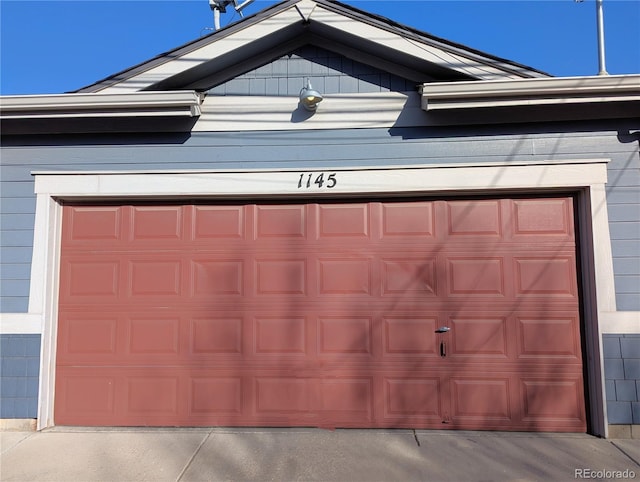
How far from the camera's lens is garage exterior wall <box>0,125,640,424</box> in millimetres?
4645

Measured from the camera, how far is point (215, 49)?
4.93 m

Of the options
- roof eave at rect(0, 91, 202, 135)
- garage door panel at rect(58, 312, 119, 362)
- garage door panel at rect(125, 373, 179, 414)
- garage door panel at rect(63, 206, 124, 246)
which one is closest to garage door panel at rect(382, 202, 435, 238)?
roof eave at rect(0, 91, 202, 135)

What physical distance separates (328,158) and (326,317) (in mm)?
1754

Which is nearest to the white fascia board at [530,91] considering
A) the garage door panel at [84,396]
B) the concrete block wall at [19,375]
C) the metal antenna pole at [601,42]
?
the metal antenna pole at [601,42]

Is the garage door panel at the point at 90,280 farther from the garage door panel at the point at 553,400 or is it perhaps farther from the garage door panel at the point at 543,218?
the garage door panel at the point at 553,400

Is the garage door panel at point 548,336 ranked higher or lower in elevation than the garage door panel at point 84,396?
higher

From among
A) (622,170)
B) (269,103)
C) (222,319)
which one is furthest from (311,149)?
(622,170)

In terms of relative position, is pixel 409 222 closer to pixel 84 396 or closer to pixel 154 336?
pixel 154 336

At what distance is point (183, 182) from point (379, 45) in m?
2.62

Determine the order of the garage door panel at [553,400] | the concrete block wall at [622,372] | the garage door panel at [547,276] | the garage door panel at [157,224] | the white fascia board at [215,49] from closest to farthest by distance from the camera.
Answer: the concrete block wall at [622,372] → the garage door panel at [553,400] → the garage door panel at [547,276] → the white fascia board at [215,49] → the garage door panel at [157,224]

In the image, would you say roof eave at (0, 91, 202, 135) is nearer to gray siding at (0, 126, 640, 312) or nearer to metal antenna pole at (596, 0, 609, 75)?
gray siding at (0, 126, 640, 312)

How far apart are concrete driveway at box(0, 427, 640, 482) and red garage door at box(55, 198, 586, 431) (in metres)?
0.24

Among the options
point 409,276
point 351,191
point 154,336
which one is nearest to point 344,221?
point 351,191

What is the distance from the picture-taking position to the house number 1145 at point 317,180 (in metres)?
4.95
